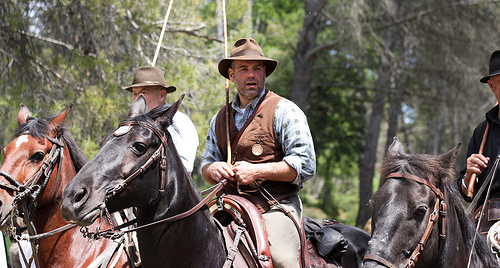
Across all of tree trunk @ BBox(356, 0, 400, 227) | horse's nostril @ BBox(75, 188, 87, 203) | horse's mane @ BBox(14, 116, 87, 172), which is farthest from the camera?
tree trunk @ BBox(356, 0, 400, 227)

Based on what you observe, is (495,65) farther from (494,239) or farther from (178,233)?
(178,233)

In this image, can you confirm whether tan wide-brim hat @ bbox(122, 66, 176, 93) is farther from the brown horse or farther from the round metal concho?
the round metal concho

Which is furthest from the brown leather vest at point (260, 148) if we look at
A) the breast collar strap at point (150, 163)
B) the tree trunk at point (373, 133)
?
the tree trunk at point (373, 133)

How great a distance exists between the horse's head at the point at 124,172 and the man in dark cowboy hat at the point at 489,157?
2573 millimetres

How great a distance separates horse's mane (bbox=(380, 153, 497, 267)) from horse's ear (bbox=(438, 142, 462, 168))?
20mm

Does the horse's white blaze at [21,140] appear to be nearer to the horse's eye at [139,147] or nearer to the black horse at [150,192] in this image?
the black horse at [150,192]

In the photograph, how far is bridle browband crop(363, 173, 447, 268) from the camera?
2.93 meters

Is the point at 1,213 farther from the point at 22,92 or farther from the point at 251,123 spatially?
the point at 22,92

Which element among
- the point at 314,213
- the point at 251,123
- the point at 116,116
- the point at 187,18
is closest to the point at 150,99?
the point at 251,123

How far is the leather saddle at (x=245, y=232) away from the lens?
3.59 meters

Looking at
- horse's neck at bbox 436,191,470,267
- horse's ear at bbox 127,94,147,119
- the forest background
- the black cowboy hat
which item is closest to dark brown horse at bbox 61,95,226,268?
horse's ear at bbox 127,94,147,119

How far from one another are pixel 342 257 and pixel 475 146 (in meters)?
1.62

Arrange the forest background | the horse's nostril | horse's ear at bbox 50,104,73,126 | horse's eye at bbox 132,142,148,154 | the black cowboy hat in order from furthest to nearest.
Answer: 1. the forest background
2. horse's ear at bbox 50,104,73,126
3. the black cowboy hat
4. horse's eye at bbox 132,142,148,154
5. the horse's nostril

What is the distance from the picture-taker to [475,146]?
15.3 feet
